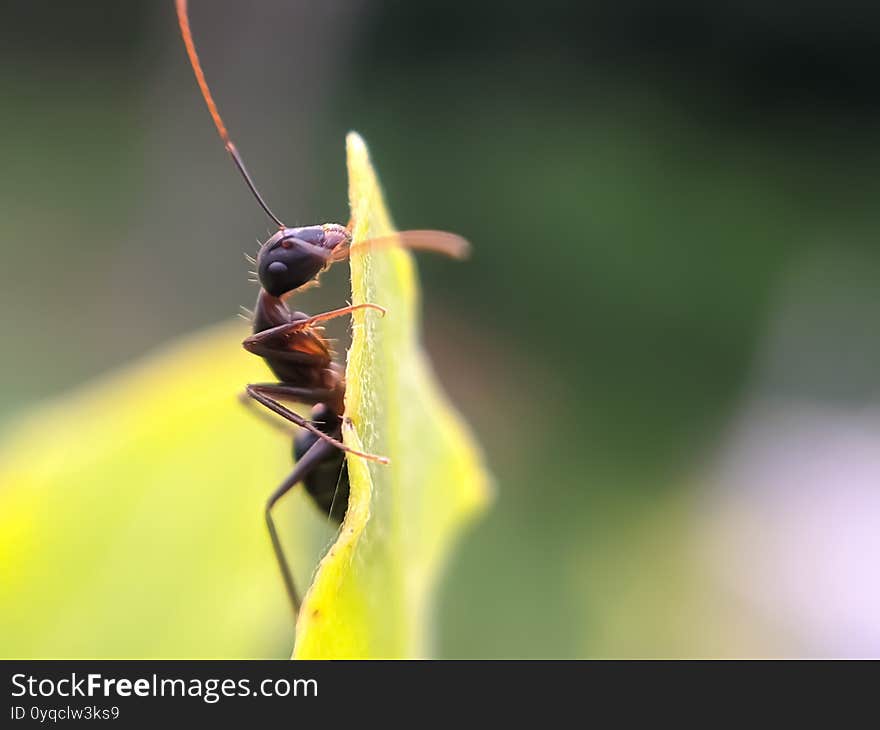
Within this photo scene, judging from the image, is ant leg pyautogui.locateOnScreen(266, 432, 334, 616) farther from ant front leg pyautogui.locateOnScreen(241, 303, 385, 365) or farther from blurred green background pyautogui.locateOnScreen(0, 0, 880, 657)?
blurred green background pyautogui.locateOnScreen(0, 0, 880, 657)

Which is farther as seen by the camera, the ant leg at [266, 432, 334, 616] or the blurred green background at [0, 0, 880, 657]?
the blurred green background at [0, 0, 880, 657]

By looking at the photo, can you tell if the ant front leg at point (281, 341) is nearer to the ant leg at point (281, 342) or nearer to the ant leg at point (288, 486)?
the ant leg at point (281, 342)

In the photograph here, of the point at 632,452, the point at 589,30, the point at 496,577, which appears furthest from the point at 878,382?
the point at 589,30

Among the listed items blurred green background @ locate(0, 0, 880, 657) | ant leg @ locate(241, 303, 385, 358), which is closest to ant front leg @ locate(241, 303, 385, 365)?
ant leg @ locate(241, 303, 385, 358)

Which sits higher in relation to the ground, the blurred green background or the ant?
the blurred green background

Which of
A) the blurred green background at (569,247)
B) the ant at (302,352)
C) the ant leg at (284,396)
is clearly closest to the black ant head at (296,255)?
the ant at (302,352)

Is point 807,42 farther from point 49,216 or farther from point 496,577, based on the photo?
point 49,216

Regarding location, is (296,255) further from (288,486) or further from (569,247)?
(569,247)
